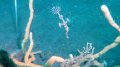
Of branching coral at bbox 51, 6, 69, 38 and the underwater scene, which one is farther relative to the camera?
branching coral at bbox 51, 6, 69, 38

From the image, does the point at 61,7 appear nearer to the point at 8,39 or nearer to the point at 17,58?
the point at 8,39

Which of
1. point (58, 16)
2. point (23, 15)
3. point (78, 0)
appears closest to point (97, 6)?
point (78, 0)

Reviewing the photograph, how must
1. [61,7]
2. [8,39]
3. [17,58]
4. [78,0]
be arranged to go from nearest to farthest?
[17,58] < [8,39] < [61,7] < [78,0]

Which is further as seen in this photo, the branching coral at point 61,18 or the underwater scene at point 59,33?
the branching coral at point 61,18

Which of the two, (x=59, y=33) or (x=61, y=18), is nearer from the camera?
(x=59, y=33)

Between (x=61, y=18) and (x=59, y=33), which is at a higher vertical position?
(x=61, y=18)

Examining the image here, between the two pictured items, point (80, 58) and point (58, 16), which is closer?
point (80, 58)

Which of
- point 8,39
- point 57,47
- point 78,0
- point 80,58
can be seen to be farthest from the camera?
point 78,0

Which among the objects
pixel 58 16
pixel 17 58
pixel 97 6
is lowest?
pixel 17 58
